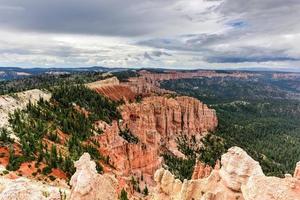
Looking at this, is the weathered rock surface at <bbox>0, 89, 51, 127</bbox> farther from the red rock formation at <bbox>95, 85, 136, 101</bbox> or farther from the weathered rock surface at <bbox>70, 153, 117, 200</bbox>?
the weathered rock surface at <bbox>70, 153, 117, 200</bbox>

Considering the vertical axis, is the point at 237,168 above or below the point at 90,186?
above

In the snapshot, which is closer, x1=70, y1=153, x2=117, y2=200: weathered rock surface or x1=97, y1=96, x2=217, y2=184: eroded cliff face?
x1=70, y1=153, x2=117, y2=200: weathered rock surface

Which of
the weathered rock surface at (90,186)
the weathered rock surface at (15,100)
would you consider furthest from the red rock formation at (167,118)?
the weathered rock surface at (90,186)

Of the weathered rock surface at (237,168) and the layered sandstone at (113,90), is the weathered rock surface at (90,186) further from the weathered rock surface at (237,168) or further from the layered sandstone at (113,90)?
the layered sandstone at (113,90)

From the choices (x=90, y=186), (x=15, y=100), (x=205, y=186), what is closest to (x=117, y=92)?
(x=15, y=100)

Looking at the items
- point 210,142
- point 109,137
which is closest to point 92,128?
point 109,137

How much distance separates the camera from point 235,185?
26.3 metres

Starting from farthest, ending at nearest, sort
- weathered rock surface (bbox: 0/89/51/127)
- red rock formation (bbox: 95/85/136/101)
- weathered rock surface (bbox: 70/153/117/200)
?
red rock formation (bbox: 95/85/136/101)
weathered rock surface (bbox: 0/89/51/127)
weathered rock surface (bbox: 70/153/117/200)

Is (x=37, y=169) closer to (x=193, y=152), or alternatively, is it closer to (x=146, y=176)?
(x=146, y=176)

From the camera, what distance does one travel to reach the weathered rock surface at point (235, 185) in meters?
19.0

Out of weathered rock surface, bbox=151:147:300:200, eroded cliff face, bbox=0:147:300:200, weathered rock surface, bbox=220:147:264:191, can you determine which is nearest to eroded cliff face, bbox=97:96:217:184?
weathered rock surface, bbox=151:147:300:200

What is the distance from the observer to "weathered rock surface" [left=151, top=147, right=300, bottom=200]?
19.0m

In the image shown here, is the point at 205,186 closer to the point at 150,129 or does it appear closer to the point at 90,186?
the point at 90,186

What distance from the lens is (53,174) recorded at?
2344 inches
